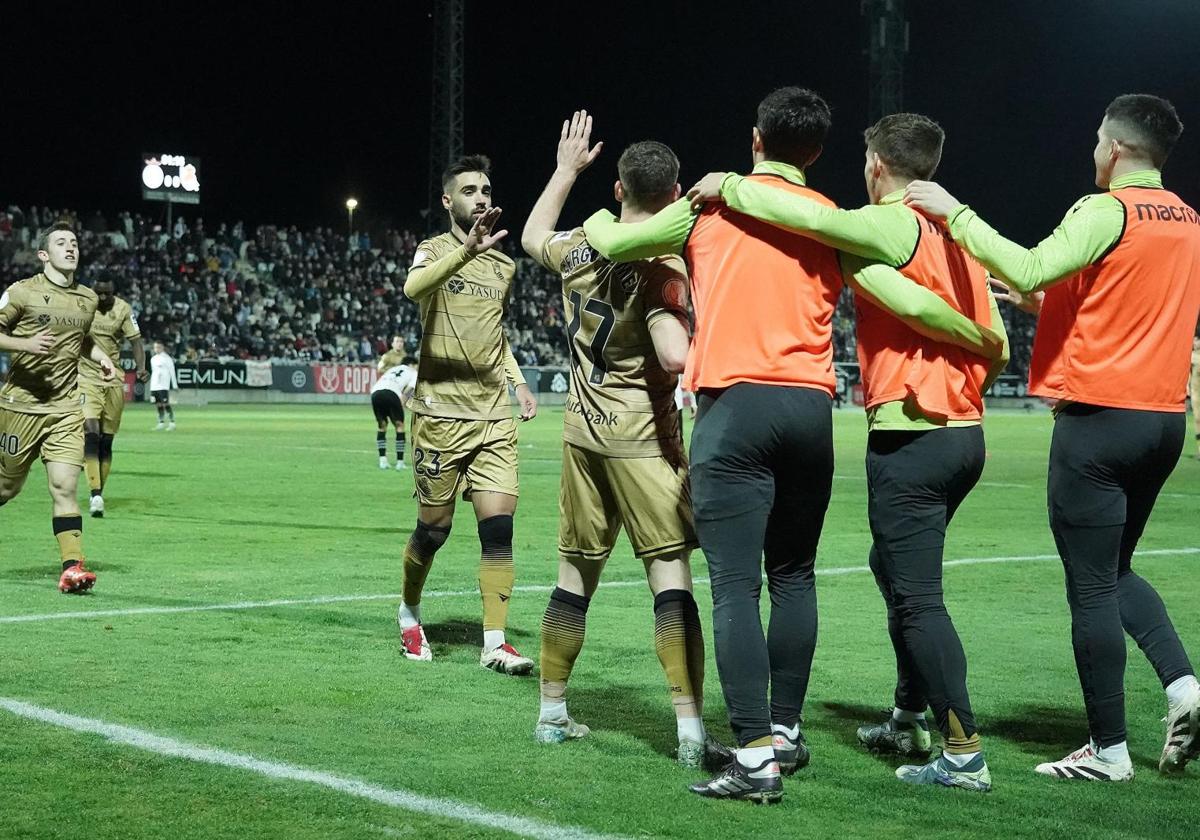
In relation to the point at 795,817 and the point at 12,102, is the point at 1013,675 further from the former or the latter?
the point at 12,102

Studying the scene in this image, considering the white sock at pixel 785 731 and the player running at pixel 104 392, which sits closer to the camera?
the white sock at pixel 785 731

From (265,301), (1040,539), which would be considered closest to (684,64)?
(265,301)

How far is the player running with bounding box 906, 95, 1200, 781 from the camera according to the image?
5113 millimetres

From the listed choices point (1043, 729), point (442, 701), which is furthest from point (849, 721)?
point (442, 701)

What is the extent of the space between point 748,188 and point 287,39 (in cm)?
6734

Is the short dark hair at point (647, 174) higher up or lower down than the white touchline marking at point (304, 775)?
higher up

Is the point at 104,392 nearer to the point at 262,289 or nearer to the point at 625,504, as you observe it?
the point at 625,504

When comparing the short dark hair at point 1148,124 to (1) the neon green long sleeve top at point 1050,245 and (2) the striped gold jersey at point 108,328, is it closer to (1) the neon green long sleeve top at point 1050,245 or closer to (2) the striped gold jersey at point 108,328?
(1) the neon green long sleeve top at point 1050,245

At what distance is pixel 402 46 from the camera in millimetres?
69938

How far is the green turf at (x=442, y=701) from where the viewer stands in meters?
4.64

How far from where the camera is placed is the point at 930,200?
4922mm

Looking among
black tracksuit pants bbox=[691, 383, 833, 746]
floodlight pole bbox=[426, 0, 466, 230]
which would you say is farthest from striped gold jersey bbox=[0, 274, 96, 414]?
floodlight pole bbox=[426, 0, 466, 230]

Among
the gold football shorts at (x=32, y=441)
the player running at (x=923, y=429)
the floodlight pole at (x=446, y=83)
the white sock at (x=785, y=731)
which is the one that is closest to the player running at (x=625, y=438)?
the white sock at (x=785, y=731)

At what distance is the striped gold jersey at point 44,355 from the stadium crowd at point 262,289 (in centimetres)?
4049
